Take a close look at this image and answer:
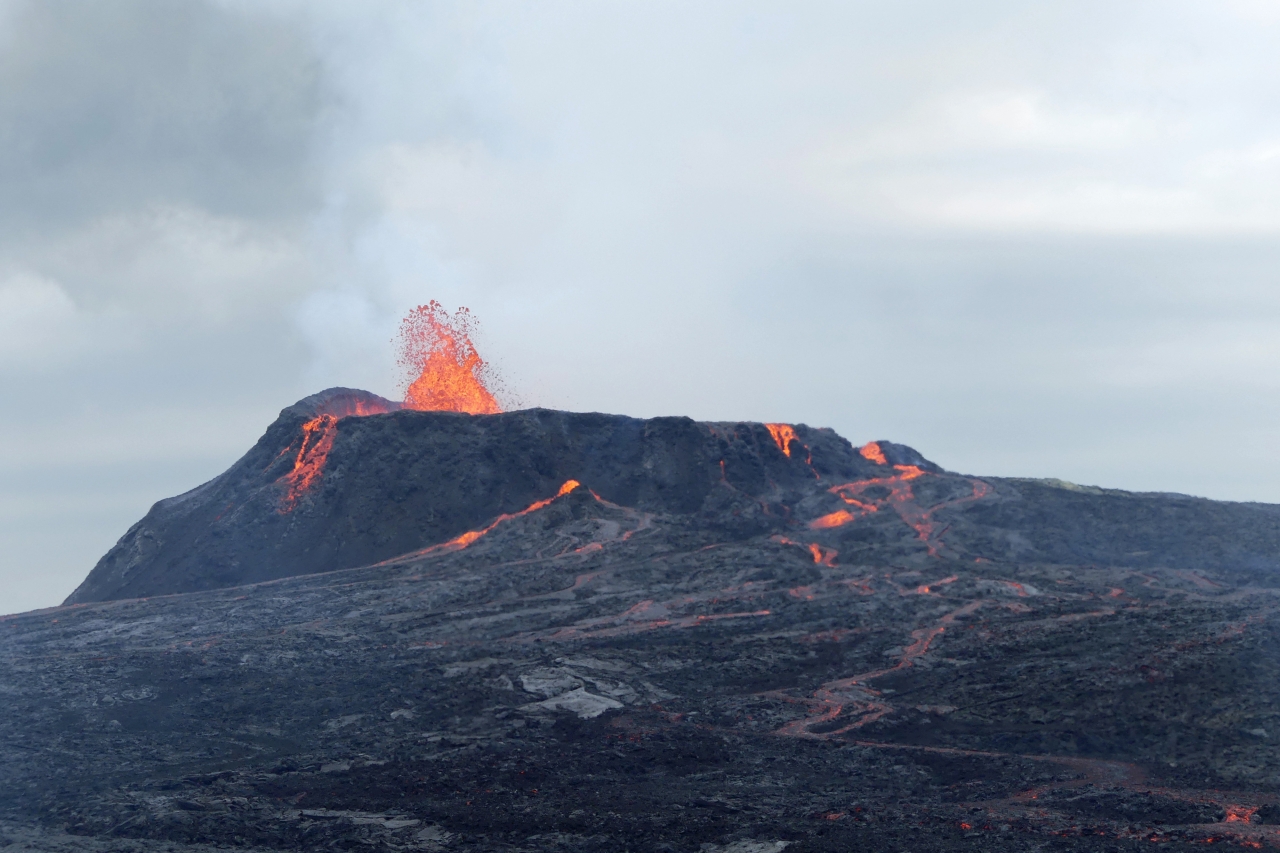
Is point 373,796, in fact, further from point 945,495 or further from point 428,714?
point 945,495

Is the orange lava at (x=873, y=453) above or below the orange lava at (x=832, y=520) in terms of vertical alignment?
above

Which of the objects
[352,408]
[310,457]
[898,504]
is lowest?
[898,504]

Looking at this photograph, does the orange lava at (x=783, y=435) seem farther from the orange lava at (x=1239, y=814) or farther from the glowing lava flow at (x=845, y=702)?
the orange lava at (x=1239, y=814)

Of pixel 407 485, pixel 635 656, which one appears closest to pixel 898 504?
pixel 407 485

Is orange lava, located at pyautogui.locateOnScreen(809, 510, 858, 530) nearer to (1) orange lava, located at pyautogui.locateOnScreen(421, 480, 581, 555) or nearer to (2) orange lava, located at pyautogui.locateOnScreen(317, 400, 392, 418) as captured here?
(1) orange lava, located at pyautogui.locateOnScreen(421, 480, 581, 555)

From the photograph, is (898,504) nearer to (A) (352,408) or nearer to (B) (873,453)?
(B) (873,453)

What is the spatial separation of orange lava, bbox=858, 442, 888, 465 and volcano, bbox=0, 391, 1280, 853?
1011 centimetres

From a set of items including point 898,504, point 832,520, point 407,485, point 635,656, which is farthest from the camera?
point 898,504

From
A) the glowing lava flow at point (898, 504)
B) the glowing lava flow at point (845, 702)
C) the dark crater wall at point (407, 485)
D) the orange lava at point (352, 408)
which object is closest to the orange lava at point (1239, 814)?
the glowing lava flow at point (845, 702)

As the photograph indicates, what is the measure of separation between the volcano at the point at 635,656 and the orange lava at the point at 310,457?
45 cm

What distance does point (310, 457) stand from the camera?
3912 inches

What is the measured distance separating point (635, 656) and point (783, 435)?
53140 millimetres

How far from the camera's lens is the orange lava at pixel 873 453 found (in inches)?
4899

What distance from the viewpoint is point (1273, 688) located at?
178 ft
